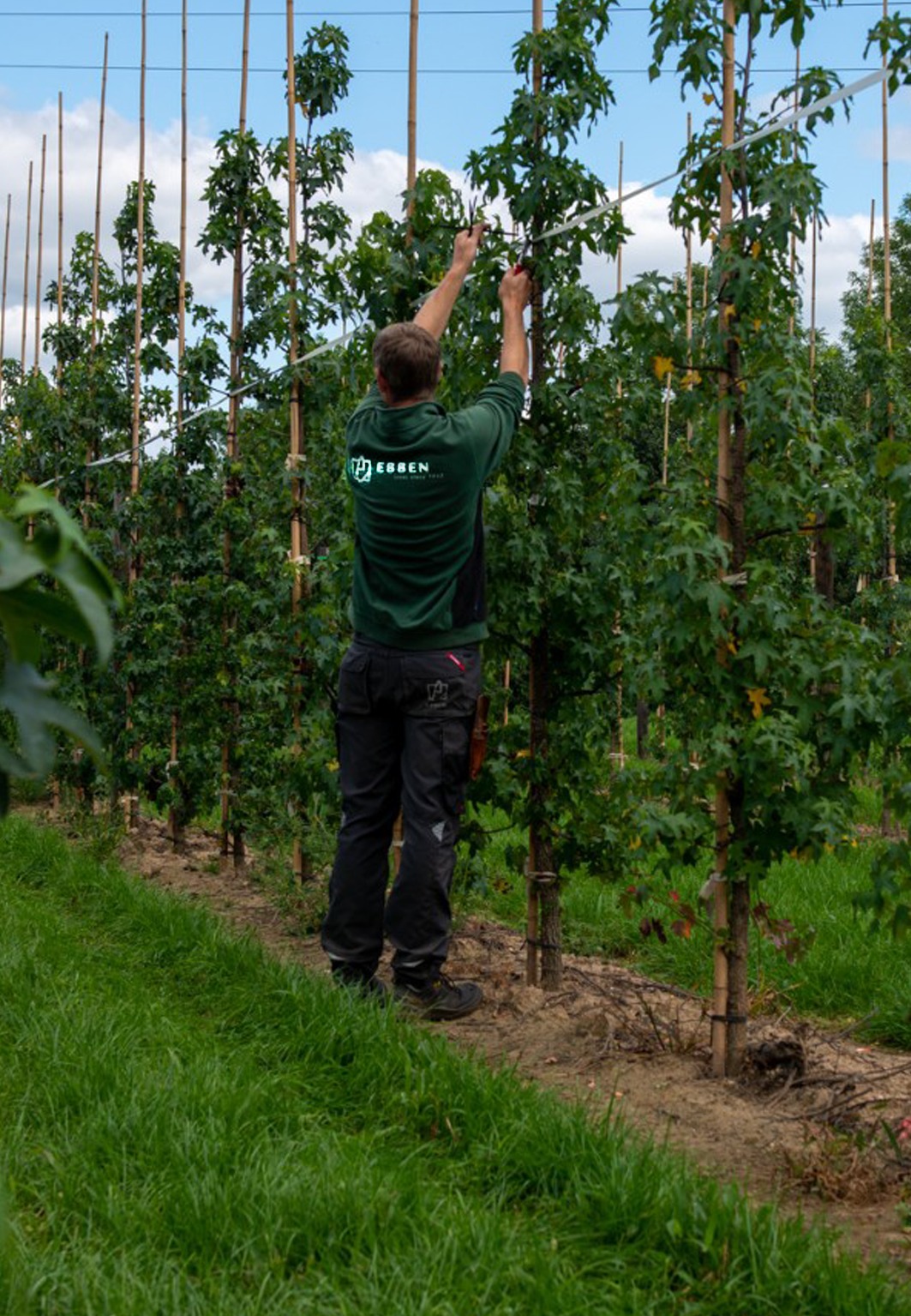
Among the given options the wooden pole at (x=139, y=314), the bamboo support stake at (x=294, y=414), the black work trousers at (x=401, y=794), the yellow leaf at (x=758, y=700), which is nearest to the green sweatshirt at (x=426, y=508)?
the black work trousers at (x=401, y=794)

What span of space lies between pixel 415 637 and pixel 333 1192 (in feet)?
7.10

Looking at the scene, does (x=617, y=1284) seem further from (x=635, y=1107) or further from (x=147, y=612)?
(x=147, y=612)

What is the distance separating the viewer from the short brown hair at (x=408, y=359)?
15.1ft

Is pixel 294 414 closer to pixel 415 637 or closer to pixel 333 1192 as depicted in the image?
pixel 415 637

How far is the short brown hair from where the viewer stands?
4594 mm

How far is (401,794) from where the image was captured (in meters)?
4.91

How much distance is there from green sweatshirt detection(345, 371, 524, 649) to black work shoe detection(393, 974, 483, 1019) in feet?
4.03

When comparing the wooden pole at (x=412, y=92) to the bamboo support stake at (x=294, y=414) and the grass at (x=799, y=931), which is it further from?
the grass at (x=799, y=931)

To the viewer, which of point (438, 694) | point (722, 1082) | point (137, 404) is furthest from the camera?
point (137, 404)

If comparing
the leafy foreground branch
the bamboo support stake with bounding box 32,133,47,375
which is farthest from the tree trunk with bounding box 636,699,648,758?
the leafy foreground branch

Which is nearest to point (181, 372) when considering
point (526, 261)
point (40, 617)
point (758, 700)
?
point (526, 261)

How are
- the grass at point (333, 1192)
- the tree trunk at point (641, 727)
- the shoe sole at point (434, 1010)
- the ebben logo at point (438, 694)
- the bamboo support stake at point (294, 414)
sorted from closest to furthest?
the grass at point (333, 1192) → the ebben logo at point (438, 694) → the shoe sole at point (434, 1010) → the bamboo support stake at point (294, 414) → the tree trunk at point (641, 727)

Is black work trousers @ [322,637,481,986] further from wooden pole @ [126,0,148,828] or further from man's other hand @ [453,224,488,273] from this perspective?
wooden pole @ [126,0,148,828]

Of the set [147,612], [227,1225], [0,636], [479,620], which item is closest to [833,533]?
[479,620]
